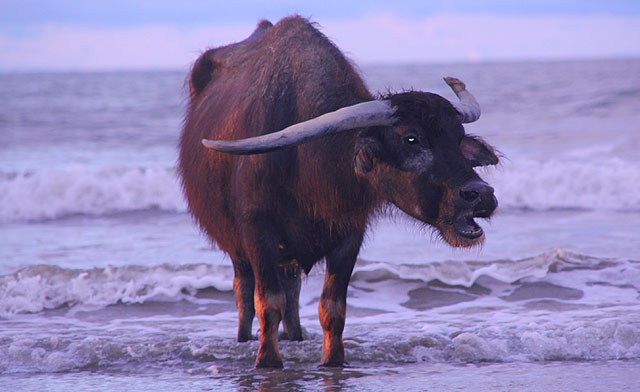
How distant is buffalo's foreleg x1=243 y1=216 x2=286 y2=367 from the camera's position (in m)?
5.00

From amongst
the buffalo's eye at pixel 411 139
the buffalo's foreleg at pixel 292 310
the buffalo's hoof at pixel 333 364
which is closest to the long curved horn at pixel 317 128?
the buffalo's eye at pixel 411 139

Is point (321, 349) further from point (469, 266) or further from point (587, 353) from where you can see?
point (469, 266)

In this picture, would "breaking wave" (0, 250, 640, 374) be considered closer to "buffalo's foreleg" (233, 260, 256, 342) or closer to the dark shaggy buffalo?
"buffalo's foreleg" (233, 260, 256, 342)

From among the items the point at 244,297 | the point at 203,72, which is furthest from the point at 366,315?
the point at 203,72

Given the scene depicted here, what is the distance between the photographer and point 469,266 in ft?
27.5

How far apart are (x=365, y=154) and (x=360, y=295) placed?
352 centimetres

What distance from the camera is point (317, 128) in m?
4.42

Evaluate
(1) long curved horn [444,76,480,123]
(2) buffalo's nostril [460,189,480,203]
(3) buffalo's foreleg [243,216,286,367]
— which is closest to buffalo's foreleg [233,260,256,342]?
(3) buffalo's foreleg [243,216,286,367]

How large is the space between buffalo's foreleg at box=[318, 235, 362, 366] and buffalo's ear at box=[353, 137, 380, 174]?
0.80 m

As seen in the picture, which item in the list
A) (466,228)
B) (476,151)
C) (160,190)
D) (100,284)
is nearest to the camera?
(466,228)

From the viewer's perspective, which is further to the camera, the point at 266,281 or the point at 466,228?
the point at 266,281

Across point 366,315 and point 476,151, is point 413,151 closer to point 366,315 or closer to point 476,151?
point 476,151

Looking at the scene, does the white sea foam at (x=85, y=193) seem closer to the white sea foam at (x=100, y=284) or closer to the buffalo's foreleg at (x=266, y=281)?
the white sea foam at (x=100, y=284)

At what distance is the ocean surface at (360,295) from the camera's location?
17.3ft
